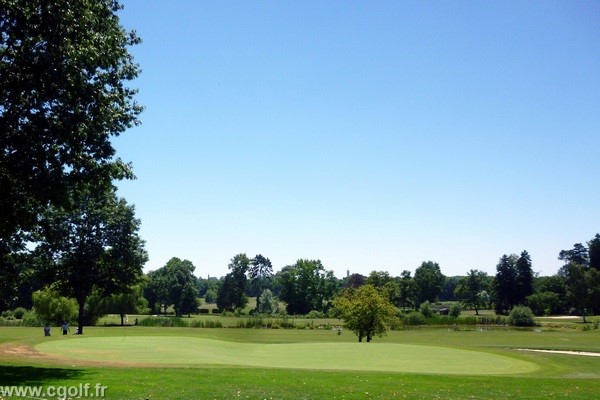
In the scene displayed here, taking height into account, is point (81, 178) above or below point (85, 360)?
above

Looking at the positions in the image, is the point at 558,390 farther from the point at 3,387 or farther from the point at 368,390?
the point at 3,387

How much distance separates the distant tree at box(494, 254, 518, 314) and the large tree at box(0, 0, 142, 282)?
14471cm

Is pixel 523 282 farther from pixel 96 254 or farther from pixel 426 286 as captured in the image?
pixel 96 254

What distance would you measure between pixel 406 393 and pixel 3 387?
45.3ft

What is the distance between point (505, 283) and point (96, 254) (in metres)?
122

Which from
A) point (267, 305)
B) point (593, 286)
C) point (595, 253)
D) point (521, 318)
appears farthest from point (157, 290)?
point (595, 253)

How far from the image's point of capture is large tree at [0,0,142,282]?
2108cm

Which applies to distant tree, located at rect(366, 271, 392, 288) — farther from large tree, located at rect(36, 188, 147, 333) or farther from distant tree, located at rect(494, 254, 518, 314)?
large tree, located at rect(36, 188, 147, 333)

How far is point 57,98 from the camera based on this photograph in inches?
871

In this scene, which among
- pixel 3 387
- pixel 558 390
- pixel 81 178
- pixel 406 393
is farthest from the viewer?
pixel 81 178

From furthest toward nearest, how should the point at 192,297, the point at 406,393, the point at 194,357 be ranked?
the point at 192,297, the point at 194,357, the point at 406,393

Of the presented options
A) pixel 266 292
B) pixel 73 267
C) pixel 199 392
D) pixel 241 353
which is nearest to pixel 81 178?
pixel 199 392

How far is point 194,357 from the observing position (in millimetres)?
32906

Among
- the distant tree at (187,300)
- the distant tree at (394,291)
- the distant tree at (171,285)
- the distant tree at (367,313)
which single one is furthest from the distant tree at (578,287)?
the distant tree at (171,285)
